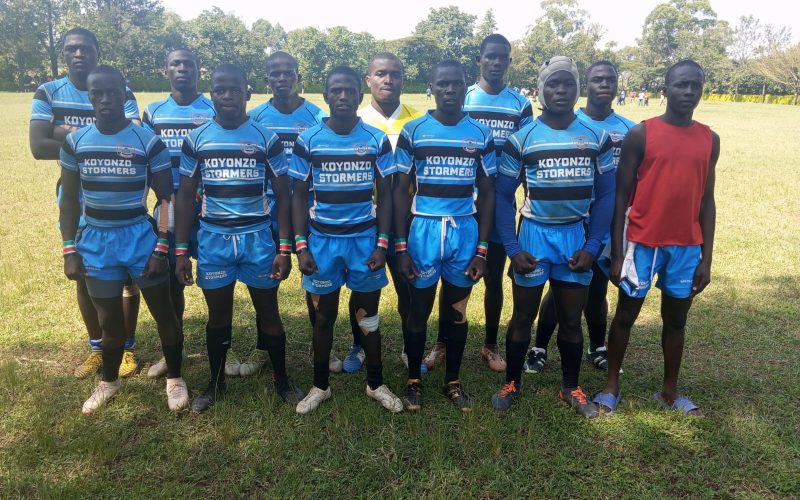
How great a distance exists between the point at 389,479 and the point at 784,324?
4689 mm

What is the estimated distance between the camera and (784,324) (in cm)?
553

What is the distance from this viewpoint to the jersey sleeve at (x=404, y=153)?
381cm

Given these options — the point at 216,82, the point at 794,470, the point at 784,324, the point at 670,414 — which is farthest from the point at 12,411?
the point at 784,324

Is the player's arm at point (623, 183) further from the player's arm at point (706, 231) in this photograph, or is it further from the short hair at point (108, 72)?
the short hair at point (108, 72)

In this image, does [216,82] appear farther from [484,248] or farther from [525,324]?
[525,324]

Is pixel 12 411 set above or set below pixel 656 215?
below

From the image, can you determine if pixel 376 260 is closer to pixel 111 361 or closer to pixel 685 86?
pixel 111 361

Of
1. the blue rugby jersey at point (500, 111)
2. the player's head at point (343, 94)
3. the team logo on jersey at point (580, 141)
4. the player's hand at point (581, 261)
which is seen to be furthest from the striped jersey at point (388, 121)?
the player's hand at point (581, 261)

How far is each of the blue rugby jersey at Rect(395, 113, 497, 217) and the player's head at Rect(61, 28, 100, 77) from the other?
257cm

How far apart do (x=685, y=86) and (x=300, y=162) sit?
2.68 m

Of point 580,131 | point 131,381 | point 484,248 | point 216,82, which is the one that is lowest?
point 131,381

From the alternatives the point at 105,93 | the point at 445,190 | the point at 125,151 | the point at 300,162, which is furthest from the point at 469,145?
the point at 105,93

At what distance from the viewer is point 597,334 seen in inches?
192

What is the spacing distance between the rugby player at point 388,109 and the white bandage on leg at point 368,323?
1.33ft
